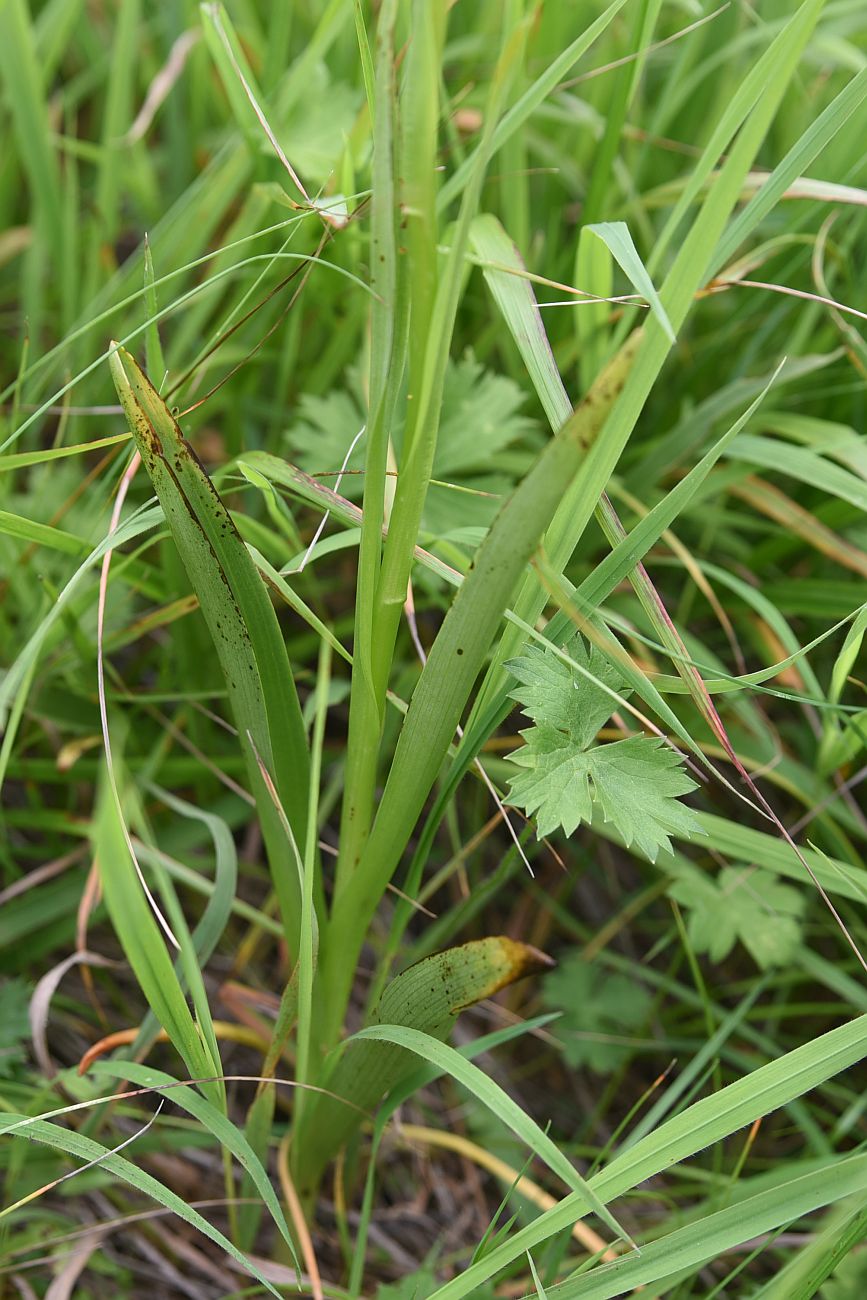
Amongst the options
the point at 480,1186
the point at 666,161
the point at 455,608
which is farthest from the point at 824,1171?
the point at 666,161

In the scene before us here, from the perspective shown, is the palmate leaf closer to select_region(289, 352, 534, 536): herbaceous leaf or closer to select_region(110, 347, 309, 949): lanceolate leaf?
select_region(110, 347, 309, 949): lanceolate leaf

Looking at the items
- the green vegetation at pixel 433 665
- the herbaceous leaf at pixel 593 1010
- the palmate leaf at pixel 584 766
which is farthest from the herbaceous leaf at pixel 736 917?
the palmate leaf at pixel 584 766

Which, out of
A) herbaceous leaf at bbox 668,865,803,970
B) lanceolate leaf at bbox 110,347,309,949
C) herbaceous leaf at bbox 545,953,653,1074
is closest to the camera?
lanceolate leaf at bbox 110,347,309,949

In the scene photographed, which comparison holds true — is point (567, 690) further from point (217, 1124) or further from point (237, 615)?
point (217, 1124)

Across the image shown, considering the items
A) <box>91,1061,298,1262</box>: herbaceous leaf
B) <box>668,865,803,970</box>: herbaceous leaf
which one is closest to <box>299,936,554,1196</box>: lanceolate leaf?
<box>91,1061,298,1262</box>: herbaceous leaf

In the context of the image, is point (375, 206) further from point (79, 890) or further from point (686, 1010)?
point (686, 1010)

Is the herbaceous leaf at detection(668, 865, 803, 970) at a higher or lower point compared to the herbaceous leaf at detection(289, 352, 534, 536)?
lower

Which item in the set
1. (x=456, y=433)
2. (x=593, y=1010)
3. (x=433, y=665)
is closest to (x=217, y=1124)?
(x=433, y=665)

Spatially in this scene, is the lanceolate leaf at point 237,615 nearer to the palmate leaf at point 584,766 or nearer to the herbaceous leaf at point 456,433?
the palmate leaf at point 584,766
